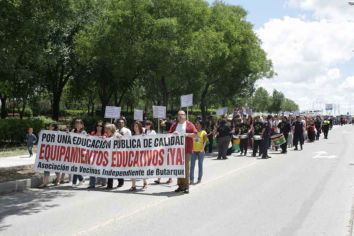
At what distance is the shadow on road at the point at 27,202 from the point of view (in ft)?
32.7

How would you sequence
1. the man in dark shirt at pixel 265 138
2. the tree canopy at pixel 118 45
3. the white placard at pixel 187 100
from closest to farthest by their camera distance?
the tree canopy at pixel 118 45
the man in dark shirt at pixel 265 138
the white placard at pixel 187 100

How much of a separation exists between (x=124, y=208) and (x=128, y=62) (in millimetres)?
18820

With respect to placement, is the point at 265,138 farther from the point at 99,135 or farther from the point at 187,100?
the point at 99,135

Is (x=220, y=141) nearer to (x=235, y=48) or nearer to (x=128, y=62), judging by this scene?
(x=128, y=62)

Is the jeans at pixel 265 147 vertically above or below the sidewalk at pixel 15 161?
above

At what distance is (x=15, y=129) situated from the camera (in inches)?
1019

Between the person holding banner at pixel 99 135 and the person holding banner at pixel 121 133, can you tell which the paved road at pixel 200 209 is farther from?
the person holding banner at pixel 121 133

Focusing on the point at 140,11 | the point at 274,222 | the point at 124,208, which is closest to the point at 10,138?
the point at 140,11

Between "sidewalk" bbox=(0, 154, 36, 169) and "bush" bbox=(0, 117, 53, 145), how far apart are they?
4.73m

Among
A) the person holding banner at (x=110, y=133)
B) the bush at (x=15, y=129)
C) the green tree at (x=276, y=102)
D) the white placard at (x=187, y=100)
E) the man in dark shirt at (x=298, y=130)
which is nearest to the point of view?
the person holding banner at (x=110, y=133)

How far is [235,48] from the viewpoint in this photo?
38344mm

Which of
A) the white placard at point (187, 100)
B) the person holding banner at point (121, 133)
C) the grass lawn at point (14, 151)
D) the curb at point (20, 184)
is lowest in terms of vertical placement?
the curb at point (20, 184)

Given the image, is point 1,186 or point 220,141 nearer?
point 1,186

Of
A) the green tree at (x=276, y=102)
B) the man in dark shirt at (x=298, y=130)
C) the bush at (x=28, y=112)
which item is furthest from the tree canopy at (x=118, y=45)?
the green tree at (x=276, y=102)
